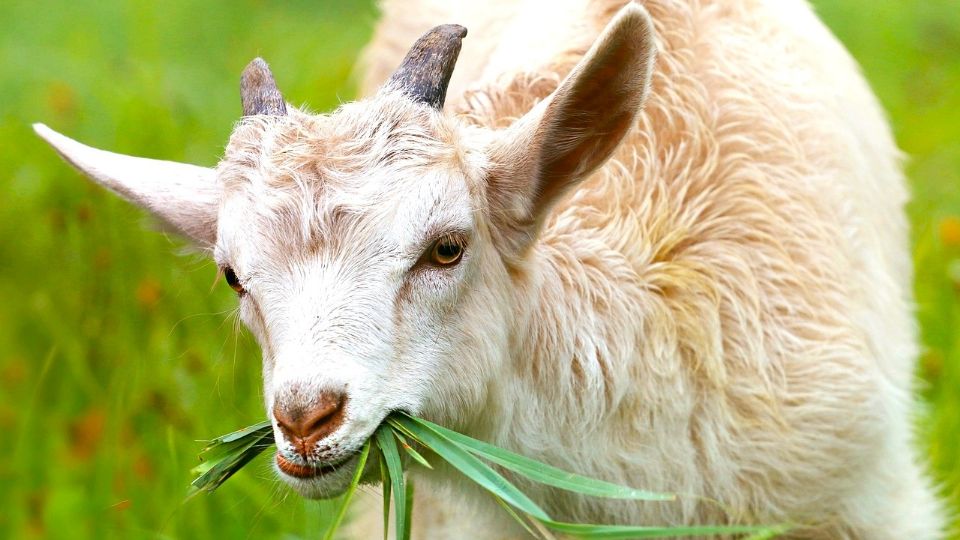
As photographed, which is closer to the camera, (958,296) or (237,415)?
(237,415)

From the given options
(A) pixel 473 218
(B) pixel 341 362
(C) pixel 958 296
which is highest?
(C) pixel 958 296

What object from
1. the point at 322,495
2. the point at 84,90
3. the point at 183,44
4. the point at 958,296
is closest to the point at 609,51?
the point at 322,495

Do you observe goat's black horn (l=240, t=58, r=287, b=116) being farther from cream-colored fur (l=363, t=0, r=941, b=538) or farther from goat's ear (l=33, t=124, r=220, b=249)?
cream-colored fur (l=363, t=0, r=941, b=538)

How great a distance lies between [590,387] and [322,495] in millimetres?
889

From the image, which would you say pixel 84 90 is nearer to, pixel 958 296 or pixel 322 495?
pixel 958 296

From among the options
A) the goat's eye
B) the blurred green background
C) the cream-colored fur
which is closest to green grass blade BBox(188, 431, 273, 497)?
the blurred green background

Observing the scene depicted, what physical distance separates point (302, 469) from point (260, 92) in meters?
1.14

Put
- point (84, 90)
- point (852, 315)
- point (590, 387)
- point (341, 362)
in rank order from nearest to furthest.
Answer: point (341, 362)
point (590, 387)
point (852, 315)
point (84, 90)

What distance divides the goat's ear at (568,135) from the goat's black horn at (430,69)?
216mm

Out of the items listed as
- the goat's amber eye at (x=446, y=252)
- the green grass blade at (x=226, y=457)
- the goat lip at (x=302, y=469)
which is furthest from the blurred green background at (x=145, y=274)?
the goat's amber eye at (x=446, y=252)

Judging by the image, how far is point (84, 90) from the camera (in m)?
8.82

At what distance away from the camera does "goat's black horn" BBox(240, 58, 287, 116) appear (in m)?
3.74

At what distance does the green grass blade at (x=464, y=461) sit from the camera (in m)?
3.29

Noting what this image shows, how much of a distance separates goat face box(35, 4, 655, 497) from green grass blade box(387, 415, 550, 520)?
1.7 inches
